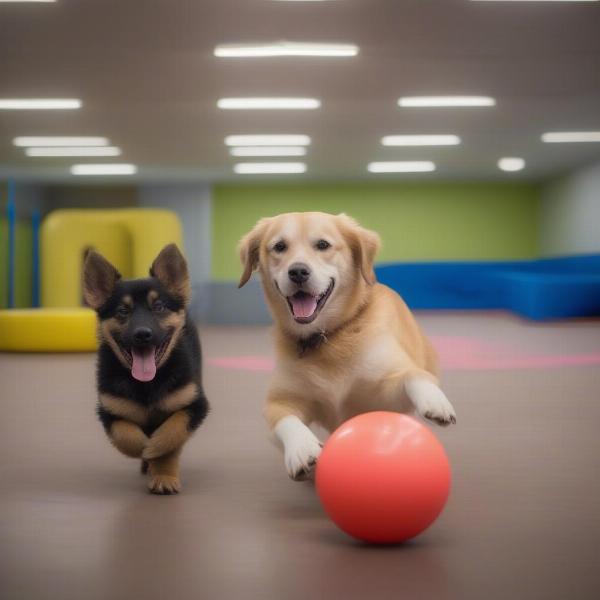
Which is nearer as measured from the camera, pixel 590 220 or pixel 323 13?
pixel 323 13

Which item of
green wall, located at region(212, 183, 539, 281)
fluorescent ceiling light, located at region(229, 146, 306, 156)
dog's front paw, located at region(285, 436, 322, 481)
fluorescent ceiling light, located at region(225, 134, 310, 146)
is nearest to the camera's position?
dog's front paw, located at region(285, 436, 322, 481)

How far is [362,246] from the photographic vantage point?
322 cm

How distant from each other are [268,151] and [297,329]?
13.3 m

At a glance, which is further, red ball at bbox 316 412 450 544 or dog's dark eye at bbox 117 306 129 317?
dog's dark eye at bbox 117 306 129 317

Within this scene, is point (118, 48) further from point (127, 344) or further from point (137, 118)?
point (127, 344)

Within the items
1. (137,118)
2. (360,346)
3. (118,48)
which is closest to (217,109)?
(137,118)

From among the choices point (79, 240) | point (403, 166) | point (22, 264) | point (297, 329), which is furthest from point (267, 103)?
point (22, 264)

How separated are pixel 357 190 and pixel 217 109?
10879 mm

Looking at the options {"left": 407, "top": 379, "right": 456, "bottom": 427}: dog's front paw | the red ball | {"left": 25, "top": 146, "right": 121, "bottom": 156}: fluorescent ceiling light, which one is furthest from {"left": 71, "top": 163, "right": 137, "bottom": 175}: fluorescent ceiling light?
the red ball

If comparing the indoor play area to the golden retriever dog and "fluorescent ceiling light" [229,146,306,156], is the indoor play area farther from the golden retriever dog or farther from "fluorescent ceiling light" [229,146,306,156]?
"fluorescent ceiling light" [229,146,306,156]

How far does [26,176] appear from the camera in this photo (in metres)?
19.7

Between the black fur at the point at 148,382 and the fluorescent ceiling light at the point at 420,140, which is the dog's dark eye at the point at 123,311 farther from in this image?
the fluorescent ceiling light at the point at 420,140

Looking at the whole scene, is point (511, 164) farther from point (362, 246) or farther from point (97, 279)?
point (97, 279)

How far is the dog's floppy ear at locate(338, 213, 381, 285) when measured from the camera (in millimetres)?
3223
